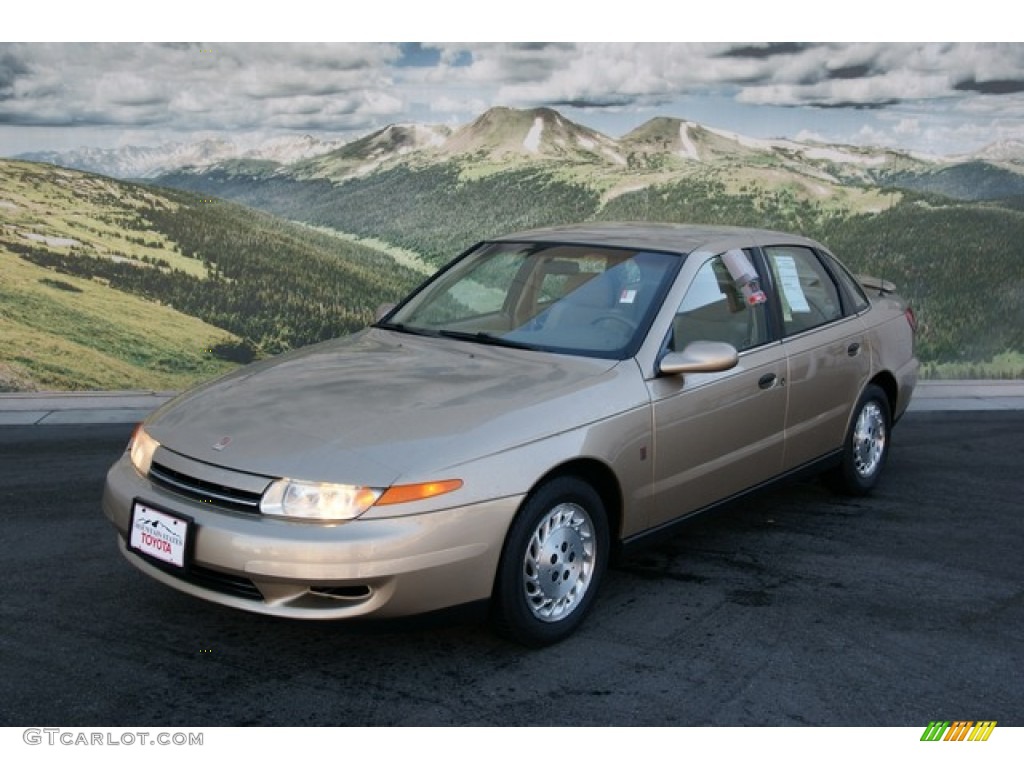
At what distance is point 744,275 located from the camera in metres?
5.01

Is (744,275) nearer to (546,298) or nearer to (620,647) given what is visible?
(546,298)

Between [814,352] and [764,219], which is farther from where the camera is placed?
[764,219]

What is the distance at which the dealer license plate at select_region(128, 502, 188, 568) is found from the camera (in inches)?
143

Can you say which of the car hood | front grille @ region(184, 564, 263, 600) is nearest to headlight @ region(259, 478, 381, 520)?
the car hood

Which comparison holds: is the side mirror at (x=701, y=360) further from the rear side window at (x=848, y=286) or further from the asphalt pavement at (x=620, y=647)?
the rear side window at (x=848, y=286)

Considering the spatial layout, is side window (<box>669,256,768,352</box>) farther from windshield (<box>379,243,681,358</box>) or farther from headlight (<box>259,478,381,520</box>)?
headlight (<box>259,478,381,520</box>)

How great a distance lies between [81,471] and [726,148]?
6309 millimetres

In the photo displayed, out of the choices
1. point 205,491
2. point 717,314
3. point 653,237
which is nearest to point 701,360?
point 717,314

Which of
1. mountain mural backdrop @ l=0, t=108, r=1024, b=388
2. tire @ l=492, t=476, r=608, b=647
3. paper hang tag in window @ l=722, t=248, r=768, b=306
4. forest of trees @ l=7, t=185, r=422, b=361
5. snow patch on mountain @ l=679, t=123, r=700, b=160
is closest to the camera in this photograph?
tire @ l=492, t=476, r=608, b=647

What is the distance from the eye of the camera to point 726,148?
32.8 feet

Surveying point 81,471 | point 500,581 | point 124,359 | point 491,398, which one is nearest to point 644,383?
point 491,398

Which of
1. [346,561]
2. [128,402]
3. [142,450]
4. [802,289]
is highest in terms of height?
[802,289]

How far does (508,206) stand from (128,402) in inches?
151

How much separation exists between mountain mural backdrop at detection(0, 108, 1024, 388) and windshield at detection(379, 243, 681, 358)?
421cm
